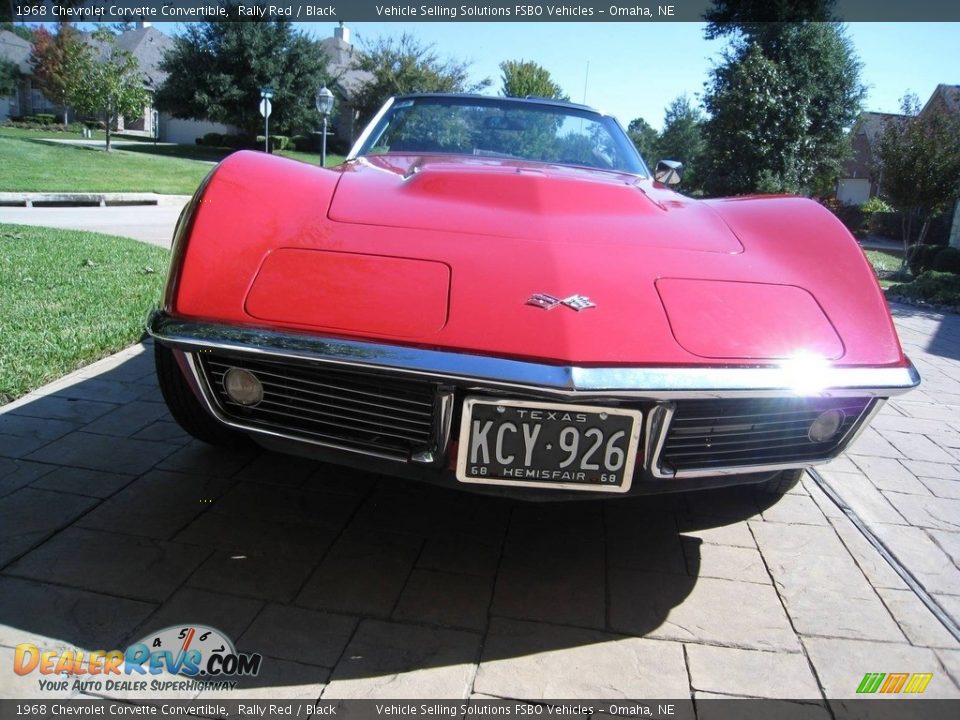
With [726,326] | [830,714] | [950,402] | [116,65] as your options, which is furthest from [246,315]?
[116,65]

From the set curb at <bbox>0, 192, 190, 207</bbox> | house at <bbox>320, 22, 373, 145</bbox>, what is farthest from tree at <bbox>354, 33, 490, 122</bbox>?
curb at <bbox>0, 192, 190, 207</bbox>

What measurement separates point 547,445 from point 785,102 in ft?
67.7

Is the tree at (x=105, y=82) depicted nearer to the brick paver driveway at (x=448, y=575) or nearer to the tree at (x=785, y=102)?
the tree at (x=785, y=102)

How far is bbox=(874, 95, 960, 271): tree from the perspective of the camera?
11.5m

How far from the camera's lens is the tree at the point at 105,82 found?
2203 centimetres

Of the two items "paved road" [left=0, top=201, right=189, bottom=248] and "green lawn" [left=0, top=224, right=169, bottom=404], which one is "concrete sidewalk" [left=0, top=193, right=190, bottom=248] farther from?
"green lawn" [left=0, top=224, right=169, bottom=404]

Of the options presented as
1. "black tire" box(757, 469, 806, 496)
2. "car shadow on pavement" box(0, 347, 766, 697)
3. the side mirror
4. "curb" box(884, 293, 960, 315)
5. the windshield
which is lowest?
"car shadow on pavement" box(0, 347, 766, 697)

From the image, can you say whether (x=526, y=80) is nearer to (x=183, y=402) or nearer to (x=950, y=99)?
(x=950, y=99)

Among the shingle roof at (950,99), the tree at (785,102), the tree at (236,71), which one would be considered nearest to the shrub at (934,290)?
the shingle roof at (950,99)

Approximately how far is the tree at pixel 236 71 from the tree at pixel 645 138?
19720 mm

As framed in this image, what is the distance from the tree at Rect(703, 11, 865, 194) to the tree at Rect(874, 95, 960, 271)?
732 cm

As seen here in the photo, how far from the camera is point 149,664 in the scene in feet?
5.29

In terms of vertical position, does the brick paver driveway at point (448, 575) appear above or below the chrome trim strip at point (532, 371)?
below

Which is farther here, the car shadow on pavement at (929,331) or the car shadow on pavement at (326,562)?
the car shadow on pavement at (929,331)
